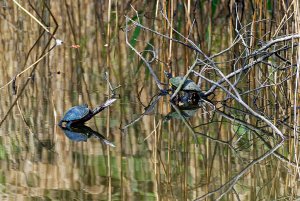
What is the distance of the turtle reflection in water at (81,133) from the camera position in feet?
9.04

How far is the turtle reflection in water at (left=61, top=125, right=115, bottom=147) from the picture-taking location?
9.04 ft

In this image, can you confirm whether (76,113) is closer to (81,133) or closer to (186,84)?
(81,133)

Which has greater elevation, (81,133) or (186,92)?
(186,92)

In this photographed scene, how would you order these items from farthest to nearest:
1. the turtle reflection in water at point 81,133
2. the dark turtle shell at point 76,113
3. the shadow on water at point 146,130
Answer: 1. the dark turtle shell at point 76,113
2. the turtle reflection in water at point 81,133
3. the shadow on water at point 146,130

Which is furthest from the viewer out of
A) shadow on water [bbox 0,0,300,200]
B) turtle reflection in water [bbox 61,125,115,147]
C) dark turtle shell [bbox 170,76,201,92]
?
dark turtle shell [bbox 170,76,201,92]

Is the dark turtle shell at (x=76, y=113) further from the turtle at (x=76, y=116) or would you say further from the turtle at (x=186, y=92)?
the turtle at (x=186, y=92)

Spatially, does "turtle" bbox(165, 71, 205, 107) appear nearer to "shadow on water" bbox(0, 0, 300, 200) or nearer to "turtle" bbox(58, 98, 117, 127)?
"shadow on water" bbox(0, 0, 300, 200)

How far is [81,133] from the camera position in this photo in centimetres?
285

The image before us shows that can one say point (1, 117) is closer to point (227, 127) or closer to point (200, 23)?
point (227, 127)

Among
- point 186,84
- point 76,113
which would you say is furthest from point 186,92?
point 76,113

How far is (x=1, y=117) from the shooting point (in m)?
2.99

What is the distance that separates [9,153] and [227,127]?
82 cm

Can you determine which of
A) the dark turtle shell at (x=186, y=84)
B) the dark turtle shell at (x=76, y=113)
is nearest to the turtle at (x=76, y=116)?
the dark turtle shell at (x=76, y=113)

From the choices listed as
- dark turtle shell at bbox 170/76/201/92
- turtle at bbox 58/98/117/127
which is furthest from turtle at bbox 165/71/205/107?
turtle at bbox 58/98/117/127
